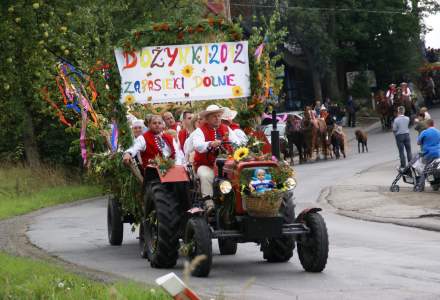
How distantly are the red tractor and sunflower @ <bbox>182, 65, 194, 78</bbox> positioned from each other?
1502 mm

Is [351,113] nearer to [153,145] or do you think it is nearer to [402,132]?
[402,132]

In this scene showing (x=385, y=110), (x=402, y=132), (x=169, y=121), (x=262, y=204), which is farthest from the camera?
(x=385, y=110)

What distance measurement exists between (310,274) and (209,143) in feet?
6.49

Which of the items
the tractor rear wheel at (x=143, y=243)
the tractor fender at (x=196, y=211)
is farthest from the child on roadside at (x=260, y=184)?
the tractor rear wheel at (x=143, y=243)

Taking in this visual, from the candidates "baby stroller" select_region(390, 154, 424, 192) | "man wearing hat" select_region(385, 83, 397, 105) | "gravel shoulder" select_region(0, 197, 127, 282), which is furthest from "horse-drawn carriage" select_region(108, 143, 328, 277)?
"man wearing hat" select_region(385, 83, 397, 105)

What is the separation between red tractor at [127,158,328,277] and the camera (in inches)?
508

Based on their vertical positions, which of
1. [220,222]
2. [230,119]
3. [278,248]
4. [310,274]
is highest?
[230,119]

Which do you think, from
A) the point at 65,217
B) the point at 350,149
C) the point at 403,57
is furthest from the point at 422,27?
the point at 65,217

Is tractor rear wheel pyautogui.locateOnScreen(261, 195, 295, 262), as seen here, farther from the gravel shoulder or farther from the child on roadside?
the gravel shoulder

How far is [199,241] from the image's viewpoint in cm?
1284

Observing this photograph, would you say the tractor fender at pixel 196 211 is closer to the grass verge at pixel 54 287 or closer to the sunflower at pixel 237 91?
the grass verge at pixel 54 287

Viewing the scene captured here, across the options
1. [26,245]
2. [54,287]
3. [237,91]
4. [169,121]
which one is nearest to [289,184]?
[237,91]

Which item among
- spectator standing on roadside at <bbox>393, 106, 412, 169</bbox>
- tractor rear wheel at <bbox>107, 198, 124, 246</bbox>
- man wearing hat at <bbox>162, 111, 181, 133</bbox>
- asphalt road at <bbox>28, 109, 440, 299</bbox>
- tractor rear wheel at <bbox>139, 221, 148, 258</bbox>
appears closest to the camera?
asphalt road at <bbox>28, 109, 440, 299</bbox>

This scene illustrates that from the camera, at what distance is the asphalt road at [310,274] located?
38.7ft
